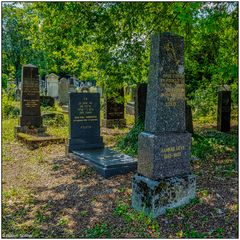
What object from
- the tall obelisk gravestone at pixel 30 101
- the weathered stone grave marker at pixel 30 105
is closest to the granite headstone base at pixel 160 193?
the weathered stone grave marker at pixel 30 105

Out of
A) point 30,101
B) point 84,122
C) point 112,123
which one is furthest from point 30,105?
point 84,122

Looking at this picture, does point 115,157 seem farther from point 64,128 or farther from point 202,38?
point 64,128

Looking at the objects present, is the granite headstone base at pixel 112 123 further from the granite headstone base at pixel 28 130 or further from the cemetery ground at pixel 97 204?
the cemetery ground at pixel 97 204

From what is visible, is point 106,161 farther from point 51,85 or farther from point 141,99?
point 51,85

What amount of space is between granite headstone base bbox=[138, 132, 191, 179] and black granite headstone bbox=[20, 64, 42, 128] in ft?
27.4

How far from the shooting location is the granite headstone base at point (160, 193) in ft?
17.0

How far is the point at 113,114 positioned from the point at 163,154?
9.67m

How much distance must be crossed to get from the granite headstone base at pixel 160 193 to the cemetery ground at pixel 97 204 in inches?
4.7

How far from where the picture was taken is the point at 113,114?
14938mm

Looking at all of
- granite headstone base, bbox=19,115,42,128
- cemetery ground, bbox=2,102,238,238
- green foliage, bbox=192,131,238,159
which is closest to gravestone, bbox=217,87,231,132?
green foliage, bbox=192,131,238,159

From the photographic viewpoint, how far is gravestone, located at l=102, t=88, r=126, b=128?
48.3ft

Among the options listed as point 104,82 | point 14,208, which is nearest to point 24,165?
point 14,208

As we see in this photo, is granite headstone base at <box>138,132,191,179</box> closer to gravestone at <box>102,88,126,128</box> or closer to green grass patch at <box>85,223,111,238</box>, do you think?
green grass patch at <box>85,223,111,238</box>

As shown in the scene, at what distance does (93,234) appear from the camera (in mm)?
4723
